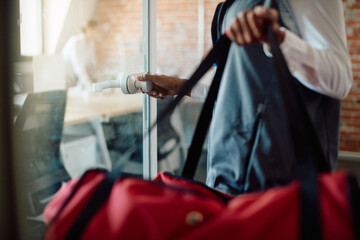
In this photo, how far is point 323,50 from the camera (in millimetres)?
572

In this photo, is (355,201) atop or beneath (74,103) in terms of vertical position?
atop

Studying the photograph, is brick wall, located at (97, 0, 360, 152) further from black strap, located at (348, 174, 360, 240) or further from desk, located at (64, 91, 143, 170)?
black strap, located at (348, 174, 360, 240)

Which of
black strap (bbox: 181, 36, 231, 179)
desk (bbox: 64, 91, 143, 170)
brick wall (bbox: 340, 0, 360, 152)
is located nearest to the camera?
black strap (bbox: 181, 36, 231, 179)

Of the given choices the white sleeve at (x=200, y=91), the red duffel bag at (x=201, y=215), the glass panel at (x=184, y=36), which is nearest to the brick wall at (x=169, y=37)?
the glass panel at (x=184, y=36)

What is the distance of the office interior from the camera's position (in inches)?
26.5

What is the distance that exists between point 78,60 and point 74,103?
0.61m

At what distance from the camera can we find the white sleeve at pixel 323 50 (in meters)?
0.55

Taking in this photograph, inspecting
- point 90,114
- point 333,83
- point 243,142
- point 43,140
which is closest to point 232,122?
point 243,142

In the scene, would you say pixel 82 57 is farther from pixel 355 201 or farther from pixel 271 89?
pixel 355 201

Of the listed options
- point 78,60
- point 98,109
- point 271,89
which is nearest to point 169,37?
point 78,60

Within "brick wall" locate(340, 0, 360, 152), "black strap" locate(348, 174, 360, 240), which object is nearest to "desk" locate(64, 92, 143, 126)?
"black strap" locate(348, 174, 360, 240)

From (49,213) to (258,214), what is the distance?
0.29 m

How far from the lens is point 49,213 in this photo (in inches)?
19.4

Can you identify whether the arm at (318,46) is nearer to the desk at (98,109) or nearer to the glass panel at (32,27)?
the glass panel at (32,27)
